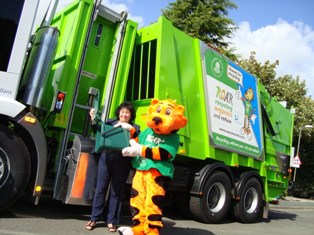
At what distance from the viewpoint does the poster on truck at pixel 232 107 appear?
6367 millimetres

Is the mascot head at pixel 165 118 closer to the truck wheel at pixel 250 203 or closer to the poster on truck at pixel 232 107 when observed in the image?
the poster on truck at pixel 232 107

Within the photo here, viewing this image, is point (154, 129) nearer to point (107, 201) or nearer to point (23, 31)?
point (107, 201)

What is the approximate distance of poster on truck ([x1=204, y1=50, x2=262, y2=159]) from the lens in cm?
637

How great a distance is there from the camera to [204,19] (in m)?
21.8

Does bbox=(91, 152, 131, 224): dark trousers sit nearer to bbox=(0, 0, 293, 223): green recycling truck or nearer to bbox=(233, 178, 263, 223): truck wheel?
bbox=(0, 0, 293, 223): green recycling truck

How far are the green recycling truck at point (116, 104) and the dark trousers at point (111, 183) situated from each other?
142 mm

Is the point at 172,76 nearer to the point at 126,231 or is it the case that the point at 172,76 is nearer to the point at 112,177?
the point at 112,177

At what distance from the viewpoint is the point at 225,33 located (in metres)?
22.2

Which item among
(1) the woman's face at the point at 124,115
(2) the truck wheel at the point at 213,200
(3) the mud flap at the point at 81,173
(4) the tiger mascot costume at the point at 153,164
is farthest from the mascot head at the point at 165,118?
(2) the truck wheel at the point at 213,200

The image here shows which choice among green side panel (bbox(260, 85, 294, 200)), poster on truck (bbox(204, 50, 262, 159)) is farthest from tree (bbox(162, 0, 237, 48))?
poster on truck (bbox(204, 50, 262, 159))

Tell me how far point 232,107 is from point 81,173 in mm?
3318

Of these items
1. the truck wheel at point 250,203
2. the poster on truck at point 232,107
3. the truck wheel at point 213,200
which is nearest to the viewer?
the truck wheel at point 213,200

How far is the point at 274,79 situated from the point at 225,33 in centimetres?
417

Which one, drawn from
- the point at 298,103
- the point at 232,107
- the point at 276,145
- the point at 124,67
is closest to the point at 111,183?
the point at 124,67
